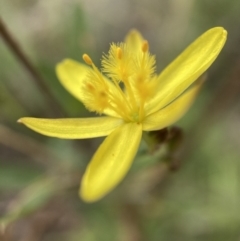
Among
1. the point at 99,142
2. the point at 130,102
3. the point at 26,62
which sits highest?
the point at 26,62

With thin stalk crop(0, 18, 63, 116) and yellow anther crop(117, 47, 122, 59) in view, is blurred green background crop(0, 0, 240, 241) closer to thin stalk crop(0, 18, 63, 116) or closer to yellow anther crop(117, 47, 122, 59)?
thin stalk crop(0, 18, 63, 116)

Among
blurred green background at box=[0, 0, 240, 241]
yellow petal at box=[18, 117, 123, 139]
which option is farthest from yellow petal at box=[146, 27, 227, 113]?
blurred green background at box=[0, 0, 240, 241]

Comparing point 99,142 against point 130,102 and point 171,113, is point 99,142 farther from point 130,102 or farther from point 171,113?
Result: point 171,113

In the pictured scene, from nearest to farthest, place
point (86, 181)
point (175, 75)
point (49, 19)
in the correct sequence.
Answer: point (86, 181) < point (175, 75) < point (49, 19)

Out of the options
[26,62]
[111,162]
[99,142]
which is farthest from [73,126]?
[99,142]

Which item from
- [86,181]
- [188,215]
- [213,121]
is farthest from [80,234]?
[86,181]

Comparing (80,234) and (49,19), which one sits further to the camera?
(49,19)

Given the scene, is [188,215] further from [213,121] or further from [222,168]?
[213,121]
